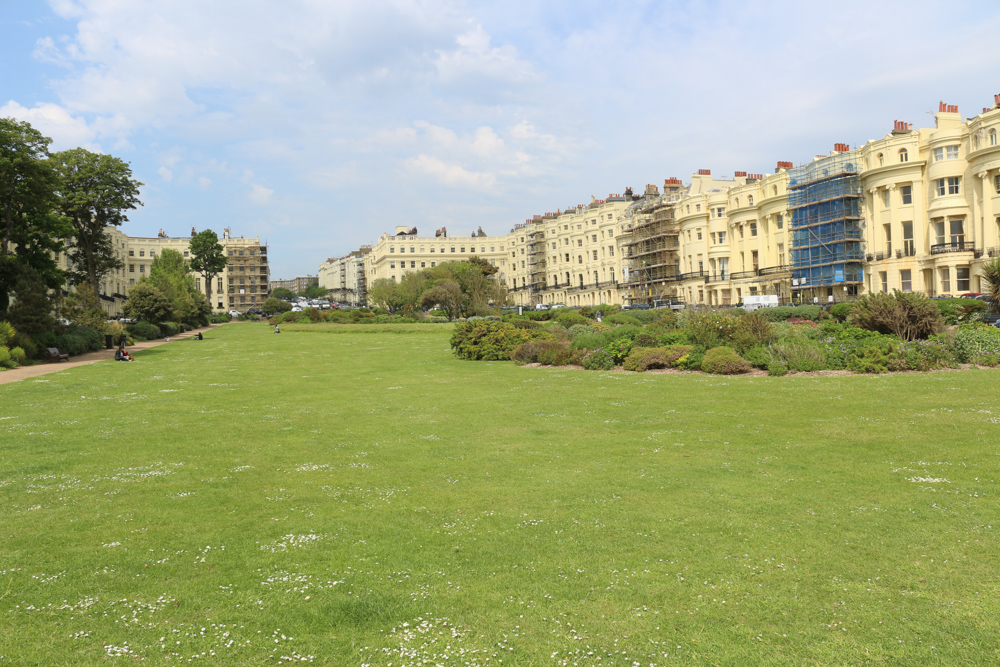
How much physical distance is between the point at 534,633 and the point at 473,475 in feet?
14.7

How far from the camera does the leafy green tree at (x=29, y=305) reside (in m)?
31.9

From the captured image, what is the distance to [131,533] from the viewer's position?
22.9ft

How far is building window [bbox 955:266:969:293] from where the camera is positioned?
4612cm

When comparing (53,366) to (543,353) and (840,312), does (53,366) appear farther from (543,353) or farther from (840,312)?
(840,312)

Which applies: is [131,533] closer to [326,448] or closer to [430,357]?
[326,448]

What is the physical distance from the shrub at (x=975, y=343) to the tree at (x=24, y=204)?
39.2m

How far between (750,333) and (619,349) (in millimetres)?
4667

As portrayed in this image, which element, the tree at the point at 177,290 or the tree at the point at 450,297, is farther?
the tree at the point at 450,297

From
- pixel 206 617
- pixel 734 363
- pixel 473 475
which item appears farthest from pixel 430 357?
pixel 206 617

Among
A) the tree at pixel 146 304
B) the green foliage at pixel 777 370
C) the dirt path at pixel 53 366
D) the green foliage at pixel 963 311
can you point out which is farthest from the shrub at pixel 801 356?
the tree at pixel 146 304

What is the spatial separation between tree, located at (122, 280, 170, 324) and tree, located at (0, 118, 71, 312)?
16124mm

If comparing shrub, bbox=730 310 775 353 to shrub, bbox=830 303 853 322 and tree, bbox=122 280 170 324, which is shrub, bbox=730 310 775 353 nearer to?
shrub, bbox=830 303 853 322

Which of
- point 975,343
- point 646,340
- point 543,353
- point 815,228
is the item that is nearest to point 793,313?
point 815,228

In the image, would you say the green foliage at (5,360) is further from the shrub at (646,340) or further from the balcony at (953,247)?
the balcony at (953,247)
